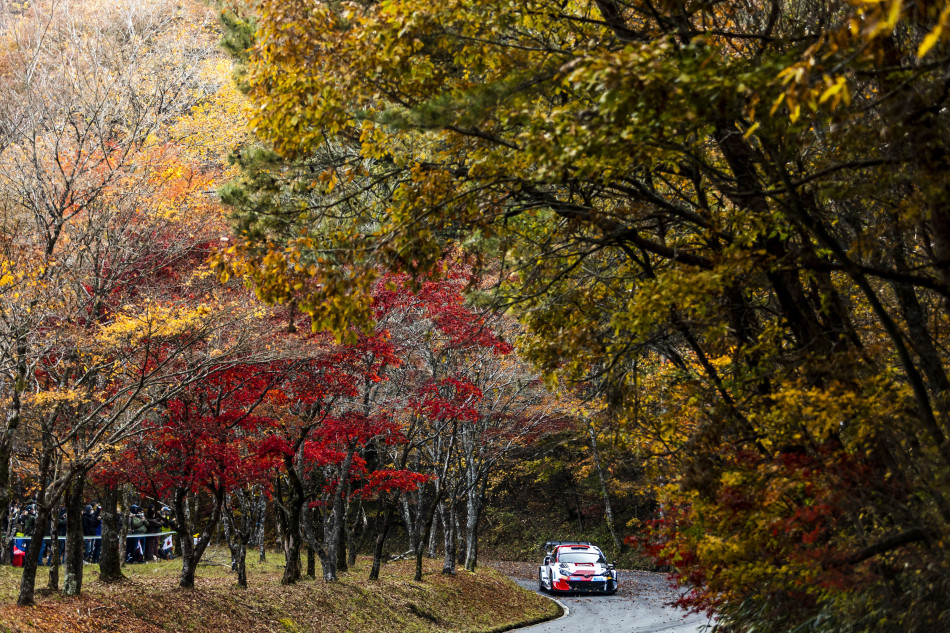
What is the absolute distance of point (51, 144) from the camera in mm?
10328

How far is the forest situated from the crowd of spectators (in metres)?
5.26

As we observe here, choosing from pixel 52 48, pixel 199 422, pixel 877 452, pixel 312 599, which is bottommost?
pixel 312 599

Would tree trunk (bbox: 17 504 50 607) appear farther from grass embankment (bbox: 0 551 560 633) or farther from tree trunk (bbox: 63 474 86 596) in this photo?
tree trunk (bbox: 63 474 86 596)

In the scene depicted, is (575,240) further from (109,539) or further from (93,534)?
(93,534)

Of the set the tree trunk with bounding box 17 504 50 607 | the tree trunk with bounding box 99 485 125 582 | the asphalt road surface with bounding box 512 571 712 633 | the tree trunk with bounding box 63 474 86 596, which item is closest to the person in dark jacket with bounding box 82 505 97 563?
the tree trunk with bounding box 99 485 125 582

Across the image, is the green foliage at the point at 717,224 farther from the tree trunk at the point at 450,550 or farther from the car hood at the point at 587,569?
the car hood at the point at 587,569

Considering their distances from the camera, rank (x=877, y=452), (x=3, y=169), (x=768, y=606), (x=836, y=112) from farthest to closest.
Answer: (x=3, y=169) → (x=768, y=606) → (x=877, y=452) → (x=836, y=112)

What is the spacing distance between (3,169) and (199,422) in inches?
197

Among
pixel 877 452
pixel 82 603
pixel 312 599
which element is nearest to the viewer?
pixel 877 452

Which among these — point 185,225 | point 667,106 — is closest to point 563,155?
point 667,106

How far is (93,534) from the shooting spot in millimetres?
20359

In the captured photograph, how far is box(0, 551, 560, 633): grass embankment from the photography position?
445 inches

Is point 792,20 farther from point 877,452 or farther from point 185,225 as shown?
point 185,225

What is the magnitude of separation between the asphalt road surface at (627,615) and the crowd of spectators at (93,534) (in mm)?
9027
